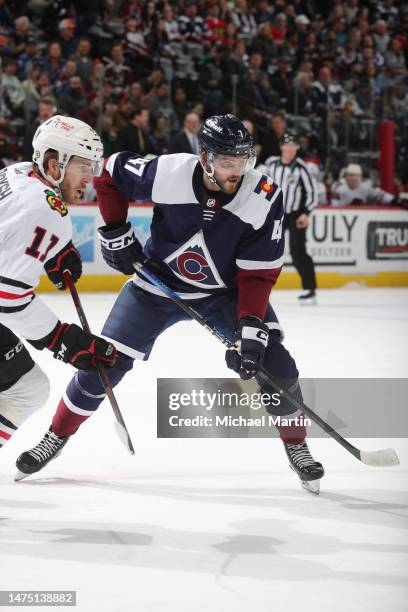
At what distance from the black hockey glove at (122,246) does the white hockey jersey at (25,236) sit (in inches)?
26.3

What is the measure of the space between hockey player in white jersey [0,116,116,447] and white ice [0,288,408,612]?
0.37m

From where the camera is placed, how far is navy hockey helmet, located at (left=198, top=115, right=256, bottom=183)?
3023mm

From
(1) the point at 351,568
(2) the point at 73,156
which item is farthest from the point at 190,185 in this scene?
(1) the point at 351,568

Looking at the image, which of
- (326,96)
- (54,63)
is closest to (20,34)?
(54,63)

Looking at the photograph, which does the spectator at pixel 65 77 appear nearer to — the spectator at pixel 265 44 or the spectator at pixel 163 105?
the spectator at pixel 163 105

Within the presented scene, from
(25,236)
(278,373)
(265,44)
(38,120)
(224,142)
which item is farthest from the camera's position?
(265,44)

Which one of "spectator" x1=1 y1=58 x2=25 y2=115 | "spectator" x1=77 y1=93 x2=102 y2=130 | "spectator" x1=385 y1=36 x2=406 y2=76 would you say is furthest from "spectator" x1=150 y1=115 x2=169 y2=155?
"spectator" x1=385 y1=36 x2=406 y2=76

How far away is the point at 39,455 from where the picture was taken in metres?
3.28

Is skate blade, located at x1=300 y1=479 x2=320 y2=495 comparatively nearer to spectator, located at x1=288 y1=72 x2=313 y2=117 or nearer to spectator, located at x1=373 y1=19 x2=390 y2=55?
spectator, located at x1=288 y1=72 x2=313 y2=117

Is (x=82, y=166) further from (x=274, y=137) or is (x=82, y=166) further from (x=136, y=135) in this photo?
(x=274, y=137)

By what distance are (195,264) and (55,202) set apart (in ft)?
2.41

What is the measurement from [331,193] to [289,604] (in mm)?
7758

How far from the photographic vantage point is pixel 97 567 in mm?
2439

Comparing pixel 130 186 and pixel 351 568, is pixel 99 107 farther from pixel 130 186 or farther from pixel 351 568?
pixel 351 568
